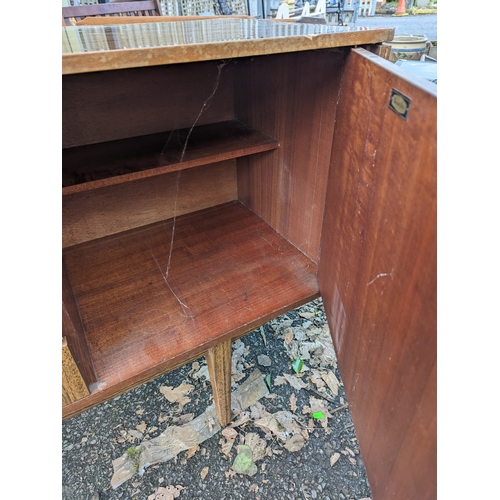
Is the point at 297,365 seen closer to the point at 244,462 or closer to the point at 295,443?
the point at 295,443

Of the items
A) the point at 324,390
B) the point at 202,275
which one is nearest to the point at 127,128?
the point at 202,275

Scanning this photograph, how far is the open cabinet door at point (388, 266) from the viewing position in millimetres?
381

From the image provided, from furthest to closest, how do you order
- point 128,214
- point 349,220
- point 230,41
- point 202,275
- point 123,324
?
point 128,214, point 202,275, point 123,324, point 349,220, point 230,41

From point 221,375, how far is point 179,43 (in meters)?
0.82

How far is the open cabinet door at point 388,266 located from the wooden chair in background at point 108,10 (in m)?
1.76

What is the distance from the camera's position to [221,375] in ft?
3.30

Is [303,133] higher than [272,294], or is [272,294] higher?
[303,133]

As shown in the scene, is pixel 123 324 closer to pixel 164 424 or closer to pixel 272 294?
pixel 272 294

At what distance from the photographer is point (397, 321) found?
0.45 metres

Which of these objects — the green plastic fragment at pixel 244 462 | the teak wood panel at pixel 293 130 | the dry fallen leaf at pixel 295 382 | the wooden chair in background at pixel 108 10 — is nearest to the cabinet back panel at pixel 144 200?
the teak wood panel at pixel 293 130

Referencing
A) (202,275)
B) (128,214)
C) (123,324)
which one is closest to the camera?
(123,324)

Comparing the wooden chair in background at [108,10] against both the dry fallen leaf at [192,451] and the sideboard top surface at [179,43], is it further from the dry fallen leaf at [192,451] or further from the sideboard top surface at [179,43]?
the dry fallen leaf at [192,451]

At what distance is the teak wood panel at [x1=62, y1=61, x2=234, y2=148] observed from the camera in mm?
984
